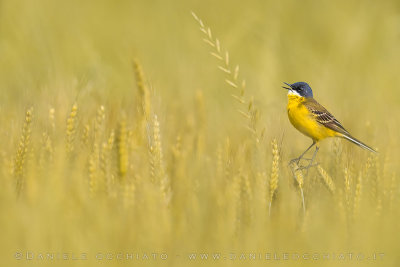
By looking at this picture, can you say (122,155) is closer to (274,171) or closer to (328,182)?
(274,171)

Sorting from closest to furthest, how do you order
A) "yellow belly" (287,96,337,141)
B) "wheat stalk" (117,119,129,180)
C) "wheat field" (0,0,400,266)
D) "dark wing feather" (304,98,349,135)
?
1. "wheat field" (0,0,400,266)
2. "wheat stalk" (117,119,129,180)
3. "yellow belly" (287,96,337,141)
4. "dark wing feather" (304,98,349,135)

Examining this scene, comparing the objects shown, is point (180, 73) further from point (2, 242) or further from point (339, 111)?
point (2, 242)

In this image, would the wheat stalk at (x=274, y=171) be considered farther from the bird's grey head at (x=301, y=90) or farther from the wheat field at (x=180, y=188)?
the bird's grey head at (x=301, y=90)

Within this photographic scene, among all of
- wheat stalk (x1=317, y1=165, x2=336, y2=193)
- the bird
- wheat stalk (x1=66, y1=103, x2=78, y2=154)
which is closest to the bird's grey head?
the bird

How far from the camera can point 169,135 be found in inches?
184

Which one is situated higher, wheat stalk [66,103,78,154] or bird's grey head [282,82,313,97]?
bird's grey head [282,82,313,97]

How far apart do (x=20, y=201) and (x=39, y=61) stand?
15.6 feet

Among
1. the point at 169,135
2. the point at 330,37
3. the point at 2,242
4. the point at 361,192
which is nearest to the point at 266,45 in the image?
the point at 330,37

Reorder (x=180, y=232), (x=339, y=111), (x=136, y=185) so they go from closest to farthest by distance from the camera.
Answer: (x=180, y=232) → (x=136, y=185) → (x=339, y=111)

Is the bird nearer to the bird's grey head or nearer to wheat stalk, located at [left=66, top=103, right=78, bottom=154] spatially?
the bird's grey head

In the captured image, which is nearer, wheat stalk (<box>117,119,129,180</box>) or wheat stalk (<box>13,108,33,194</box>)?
wheat stalk (<box>117,119,129,180</box>)

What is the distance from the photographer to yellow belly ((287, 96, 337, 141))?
418 cm

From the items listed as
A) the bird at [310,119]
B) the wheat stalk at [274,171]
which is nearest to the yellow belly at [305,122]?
the bird at [310,119]

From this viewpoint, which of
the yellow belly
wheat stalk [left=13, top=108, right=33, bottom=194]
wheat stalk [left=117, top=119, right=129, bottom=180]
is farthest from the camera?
the yellow belly
